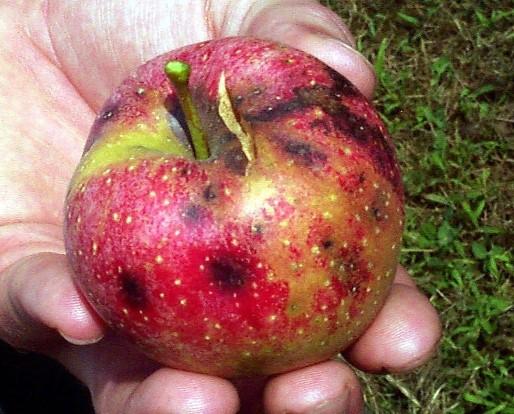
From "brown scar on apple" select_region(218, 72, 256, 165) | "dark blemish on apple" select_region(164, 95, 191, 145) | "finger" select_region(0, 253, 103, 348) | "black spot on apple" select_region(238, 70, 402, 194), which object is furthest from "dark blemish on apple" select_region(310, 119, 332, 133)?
"finger" select_region(0, 253, 103, 348)

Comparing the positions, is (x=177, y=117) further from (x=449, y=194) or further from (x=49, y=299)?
(x=449, y=194)

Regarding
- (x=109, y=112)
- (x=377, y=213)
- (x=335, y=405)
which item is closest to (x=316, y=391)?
(x=335, y=405)

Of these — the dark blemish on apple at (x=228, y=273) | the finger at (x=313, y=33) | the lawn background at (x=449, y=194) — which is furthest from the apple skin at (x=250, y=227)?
the lawn background at (x=449, y=194)

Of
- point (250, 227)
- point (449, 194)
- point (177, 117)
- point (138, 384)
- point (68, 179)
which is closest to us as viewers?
point (250, 227)

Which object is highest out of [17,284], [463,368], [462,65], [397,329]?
[17,284]

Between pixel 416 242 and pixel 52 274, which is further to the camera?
pixel 416 242

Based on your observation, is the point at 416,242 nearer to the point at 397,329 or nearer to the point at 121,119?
the point at 397,329

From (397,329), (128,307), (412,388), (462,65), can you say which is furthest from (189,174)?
(462,65)
